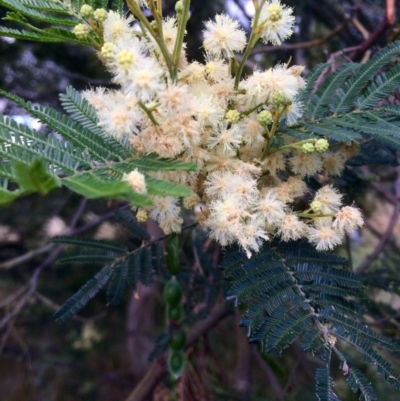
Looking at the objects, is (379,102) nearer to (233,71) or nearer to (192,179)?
(233,71)

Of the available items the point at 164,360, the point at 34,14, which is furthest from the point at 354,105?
the point at 164,360

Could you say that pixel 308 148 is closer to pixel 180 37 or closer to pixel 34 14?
pixel 180 37

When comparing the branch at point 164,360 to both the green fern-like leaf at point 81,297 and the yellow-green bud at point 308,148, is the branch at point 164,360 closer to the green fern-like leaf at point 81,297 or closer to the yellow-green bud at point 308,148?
the green fern-like leaf at point 81,297

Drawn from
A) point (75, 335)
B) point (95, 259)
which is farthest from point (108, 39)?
point (75, 335)

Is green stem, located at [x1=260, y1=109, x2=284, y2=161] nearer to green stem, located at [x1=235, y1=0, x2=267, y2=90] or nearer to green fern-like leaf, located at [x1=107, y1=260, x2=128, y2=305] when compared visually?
green stem, located at [x1=235, y1=0, x2=267, y2=90]

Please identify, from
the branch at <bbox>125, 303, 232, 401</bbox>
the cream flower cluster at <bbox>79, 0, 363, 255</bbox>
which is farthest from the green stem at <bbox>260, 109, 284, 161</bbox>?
the branch at <bbox>125, 303, 232, 401</bbox>
